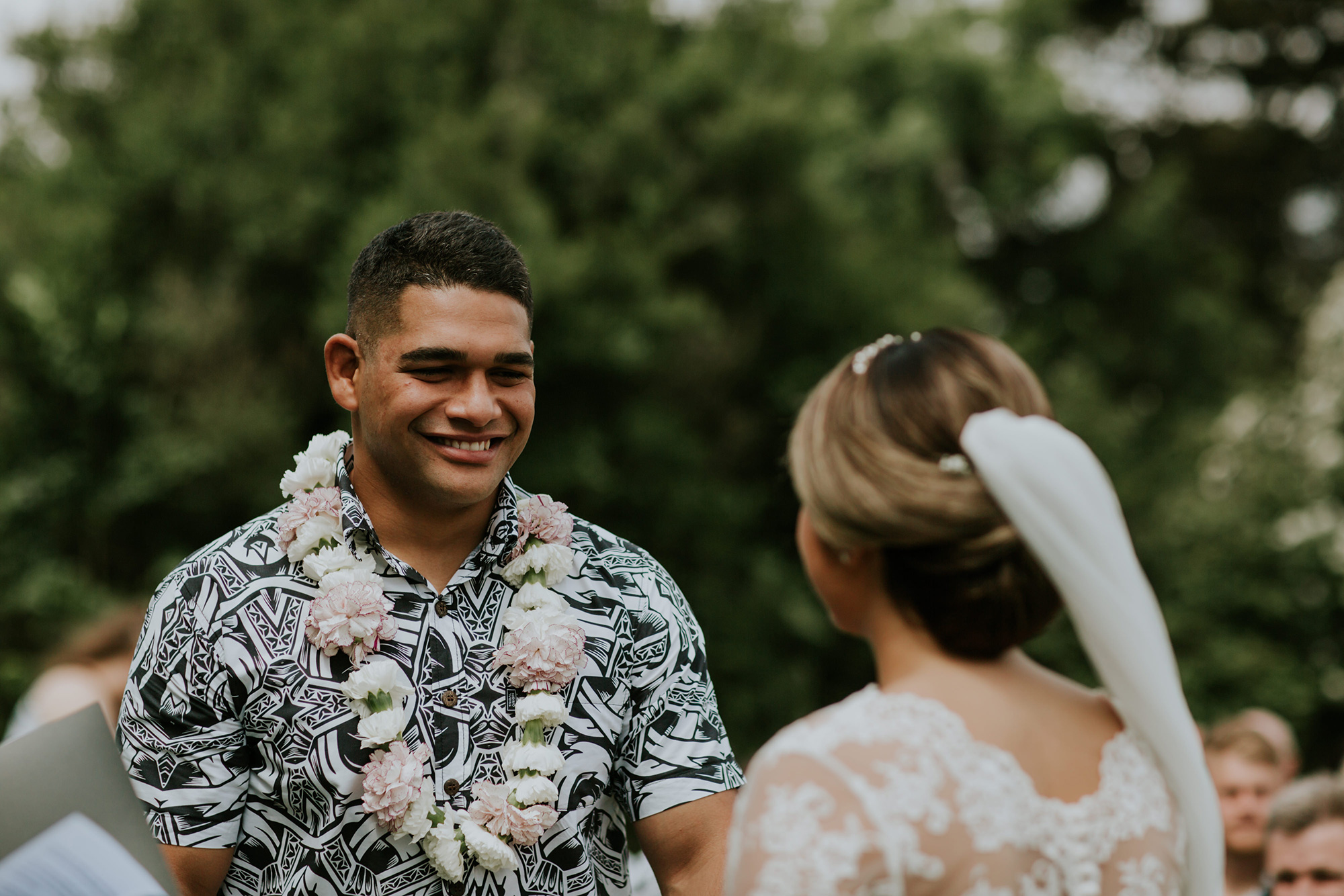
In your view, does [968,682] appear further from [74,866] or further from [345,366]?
[345,366]

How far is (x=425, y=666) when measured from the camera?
2691mm

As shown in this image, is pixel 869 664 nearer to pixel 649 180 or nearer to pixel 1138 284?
pixel 649 180

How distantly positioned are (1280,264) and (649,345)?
50.8 feet

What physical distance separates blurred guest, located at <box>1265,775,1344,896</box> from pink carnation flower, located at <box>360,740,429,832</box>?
11.1 ft

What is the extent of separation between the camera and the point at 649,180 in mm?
13148

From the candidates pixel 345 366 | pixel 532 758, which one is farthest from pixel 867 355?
pixel 345 366

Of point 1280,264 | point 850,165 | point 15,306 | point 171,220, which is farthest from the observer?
point 1280,264

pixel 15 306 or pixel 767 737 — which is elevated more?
pixel 15 306

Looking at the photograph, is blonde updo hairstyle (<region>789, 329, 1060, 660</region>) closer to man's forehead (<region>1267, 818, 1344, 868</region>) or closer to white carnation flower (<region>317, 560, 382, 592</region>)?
white carnation flower (<region>317, 560, 382, 592</region>)

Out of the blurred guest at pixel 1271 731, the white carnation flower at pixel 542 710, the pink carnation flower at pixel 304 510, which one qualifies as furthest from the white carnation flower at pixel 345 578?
the blurred guest at pixel 1271 731

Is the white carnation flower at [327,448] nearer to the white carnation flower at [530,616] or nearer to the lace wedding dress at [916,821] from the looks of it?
the white carnation flower at [530,616]

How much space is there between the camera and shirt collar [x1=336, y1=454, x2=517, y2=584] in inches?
110

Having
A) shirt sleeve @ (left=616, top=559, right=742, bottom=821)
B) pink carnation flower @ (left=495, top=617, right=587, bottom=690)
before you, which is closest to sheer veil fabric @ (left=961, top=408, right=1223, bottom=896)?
shirt sleeve @ (left=616, top=559, right=742, bottom=821)

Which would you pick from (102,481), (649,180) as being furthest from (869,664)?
(102,481)
